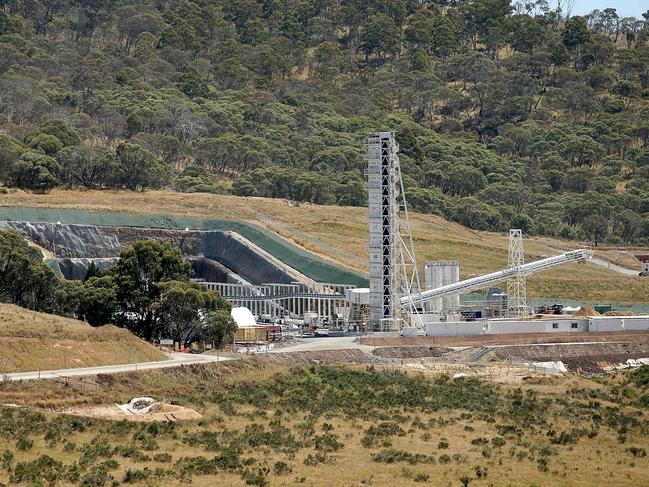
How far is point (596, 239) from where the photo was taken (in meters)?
161

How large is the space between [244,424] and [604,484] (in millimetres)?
15525

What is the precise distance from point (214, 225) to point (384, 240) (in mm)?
36466

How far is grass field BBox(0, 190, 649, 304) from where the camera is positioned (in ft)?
406

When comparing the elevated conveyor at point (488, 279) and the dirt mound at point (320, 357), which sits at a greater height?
the elevated conveyor at point (488, 279)

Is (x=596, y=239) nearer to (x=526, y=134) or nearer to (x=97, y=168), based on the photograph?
(x=526, y=134)

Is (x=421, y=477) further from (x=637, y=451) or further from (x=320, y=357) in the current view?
(x=320, y=357)

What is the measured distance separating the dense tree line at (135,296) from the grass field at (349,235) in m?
33.8

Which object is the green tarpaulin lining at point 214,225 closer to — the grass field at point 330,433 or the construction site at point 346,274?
the construction site at point 346,274

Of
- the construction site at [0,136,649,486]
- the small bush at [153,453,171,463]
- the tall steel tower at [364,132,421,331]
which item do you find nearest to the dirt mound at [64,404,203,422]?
the construction site at [0,136,649,486]

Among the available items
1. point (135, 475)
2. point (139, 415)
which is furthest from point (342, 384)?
point (135, 475)

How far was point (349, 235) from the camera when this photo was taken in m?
133

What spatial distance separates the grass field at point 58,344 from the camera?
63375 millimetres

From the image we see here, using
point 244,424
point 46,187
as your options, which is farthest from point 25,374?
point 46,187

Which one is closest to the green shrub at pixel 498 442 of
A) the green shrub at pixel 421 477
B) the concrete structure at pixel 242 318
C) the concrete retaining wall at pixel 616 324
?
the green shrub at pixel 421 477
